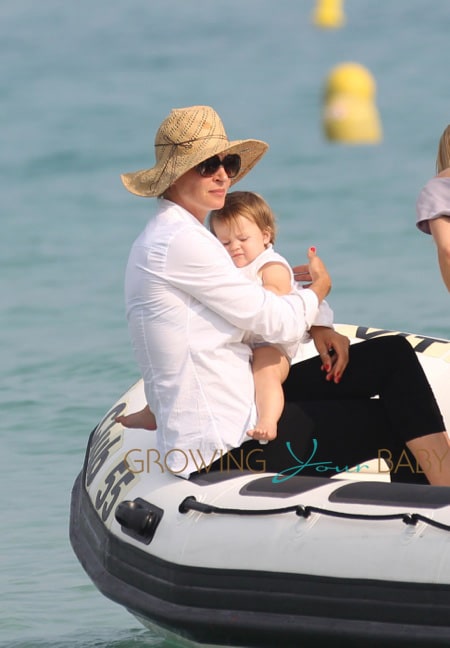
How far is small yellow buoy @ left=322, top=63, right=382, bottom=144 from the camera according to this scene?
Answer: 12.5 meters

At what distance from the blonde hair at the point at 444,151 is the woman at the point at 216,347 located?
45 centimetres

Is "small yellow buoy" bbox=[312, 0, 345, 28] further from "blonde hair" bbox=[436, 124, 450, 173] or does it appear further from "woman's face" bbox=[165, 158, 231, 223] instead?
"woman's face" bbox=[165, 158, 231, 223]

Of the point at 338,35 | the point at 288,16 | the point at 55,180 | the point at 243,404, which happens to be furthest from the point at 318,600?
the point at 288,16

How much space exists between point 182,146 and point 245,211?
28 cm

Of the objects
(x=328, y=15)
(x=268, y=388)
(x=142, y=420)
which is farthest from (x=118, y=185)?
(x=268, y=388)

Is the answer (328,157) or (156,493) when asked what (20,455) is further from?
(328,157)

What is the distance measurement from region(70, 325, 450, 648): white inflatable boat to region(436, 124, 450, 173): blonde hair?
0.80 meters

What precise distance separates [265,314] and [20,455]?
3003mm

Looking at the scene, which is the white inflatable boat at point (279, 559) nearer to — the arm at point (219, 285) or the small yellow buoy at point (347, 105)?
the arm at point (219, 285)

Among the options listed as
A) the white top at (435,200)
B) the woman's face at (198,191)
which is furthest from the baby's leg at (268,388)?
the white top at (435,200)

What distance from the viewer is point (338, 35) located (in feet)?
62.4

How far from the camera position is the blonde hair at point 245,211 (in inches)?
137

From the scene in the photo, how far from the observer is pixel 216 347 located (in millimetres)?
3283

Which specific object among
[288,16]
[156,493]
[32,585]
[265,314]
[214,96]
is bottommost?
[32,585]
